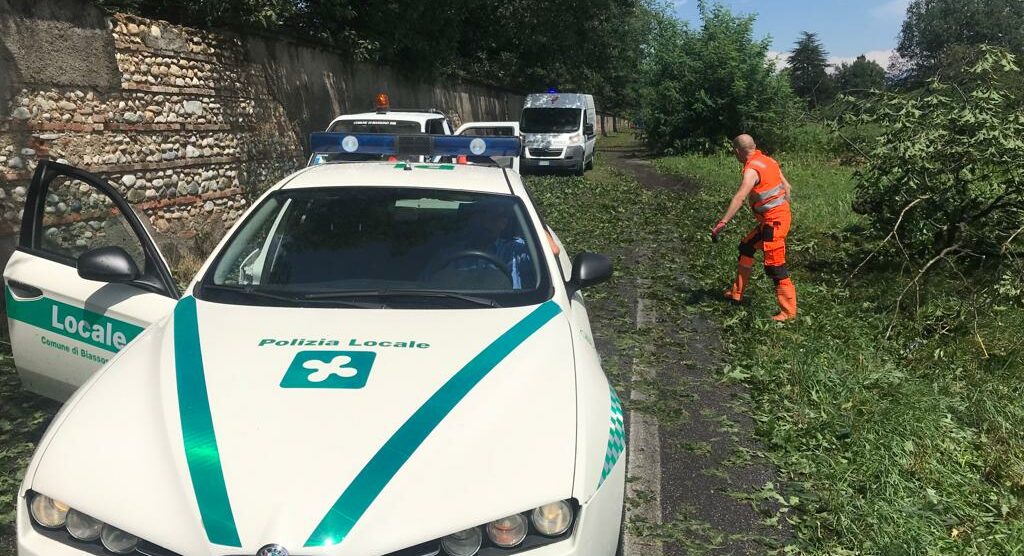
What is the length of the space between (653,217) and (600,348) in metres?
8.79

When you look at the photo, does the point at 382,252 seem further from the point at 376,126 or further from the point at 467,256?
the point at 376,126

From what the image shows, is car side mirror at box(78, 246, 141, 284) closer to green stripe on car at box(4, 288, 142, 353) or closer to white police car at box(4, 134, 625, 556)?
white police car at box(4, 134, 625, 556)

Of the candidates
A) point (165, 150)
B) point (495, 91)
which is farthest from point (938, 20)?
point (165, 150)

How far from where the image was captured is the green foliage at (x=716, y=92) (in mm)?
32906

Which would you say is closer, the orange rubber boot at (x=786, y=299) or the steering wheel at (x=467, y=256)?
the steering wheel at (x=467, y=256)

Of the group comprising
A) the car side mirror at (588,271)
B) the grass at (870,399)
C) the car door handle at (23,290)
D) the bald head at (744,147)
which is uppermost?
the bald head at (744,147)

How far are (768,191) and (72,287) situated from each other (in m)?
5.94

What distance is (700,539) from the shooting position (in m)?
3.83

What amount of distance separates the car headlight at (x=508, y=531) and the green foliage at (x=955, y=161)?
683 cm

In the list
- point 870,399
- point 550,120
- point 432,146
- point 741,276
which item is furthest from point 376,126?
point 550,120

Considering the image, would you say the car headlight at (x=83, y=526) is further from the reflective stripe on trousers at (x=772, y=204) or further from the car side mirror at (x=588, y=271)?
the reflective stripe on trousers at (x=772, y=204)

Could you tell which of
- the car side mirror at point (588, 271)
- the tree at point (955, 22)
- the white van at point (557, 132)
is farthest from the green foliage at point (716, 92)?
the tree at point (955, 22)

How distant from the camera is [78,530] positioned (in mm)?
2342

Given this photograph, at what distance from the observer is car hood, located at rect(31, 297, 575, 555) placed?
2246 millimetres
